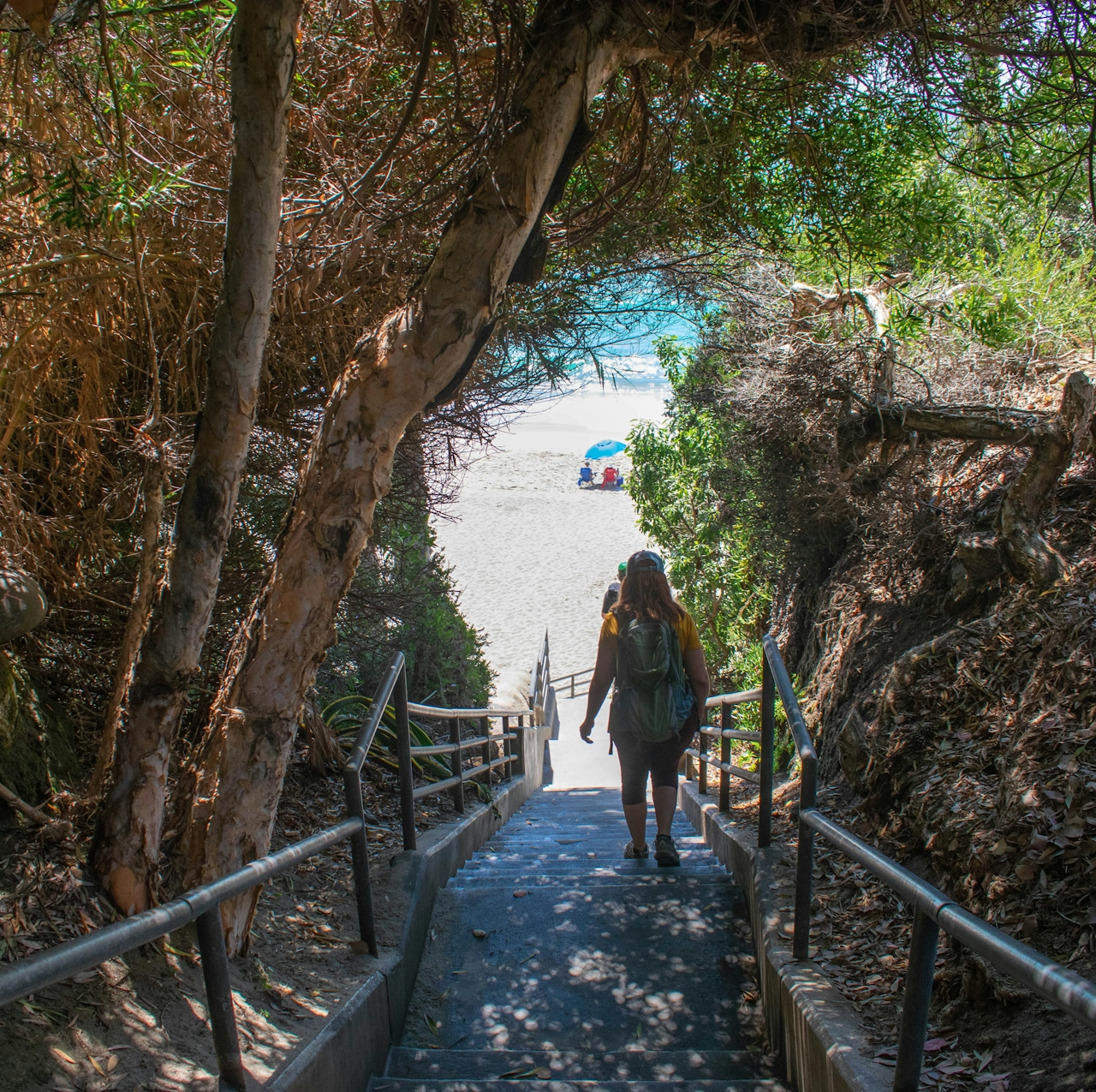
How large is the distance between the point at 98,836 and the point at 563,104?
8.53ft

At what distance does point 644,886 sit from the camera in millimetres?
4066

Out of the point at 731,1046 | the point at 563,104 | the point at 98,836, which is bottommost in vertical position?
the point at 731,1046

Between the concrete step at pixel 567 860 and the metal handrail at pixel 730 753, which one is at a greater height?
the metal handrail at pixel 730 753

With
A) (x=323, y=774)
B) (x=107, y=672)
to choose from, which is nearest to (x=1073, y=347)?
(x=323, y=774)

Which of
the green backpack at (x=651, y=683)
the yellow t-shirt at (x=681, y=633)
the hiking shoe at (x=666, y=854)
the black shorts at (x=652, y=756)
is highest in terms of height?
the yellow t-shirt at (x=681, y=633)

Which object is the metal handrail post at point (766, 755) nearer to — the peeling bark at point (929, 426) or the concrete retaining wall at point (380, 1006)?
the concrete retaining wall at point (380, 1006)

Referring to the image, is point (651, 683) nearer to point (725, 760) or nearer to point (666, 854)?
point (725, 760)

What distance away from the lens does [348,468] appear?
8.76 ft

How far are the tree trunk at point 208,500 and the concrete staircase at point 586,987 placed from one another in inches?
41.3

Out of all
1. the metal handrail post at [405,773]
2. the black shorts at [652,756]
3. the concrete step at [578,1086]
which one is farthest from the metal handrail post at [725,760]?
the concrete step at [578,1086]

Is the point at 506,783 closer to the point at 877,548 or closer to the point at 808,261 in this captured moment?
the point at 877,548

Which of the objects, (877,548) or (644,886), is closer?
(644,886)

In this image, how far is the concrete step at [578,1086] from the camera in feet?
8.25

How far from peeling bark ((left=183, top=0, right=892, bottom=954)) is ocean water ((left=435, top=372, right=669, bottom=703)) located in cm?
357
